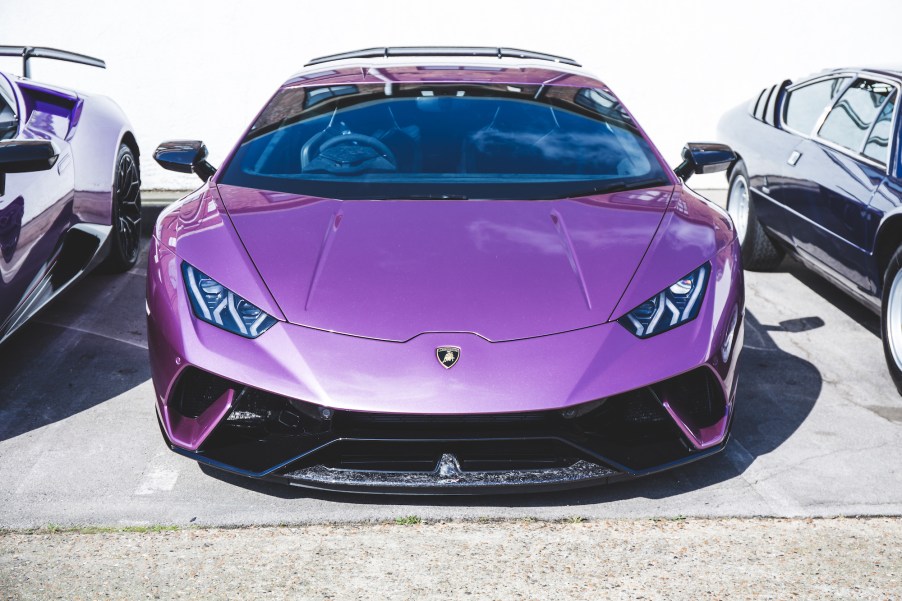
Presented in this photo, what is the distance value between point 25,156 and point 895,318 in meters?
3.60

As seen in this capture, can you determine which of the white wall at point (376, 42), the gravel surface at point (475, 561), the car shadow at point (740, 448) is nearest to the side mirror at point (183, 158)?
the car shadow at point (740, 448)

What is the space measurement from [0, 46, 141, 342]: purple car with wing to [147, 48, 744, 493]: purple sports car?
738 mm

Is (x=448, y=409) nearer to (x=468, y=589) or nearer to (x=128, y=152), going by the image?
(x=468, y=589)

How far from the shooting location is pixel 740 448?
3.71m

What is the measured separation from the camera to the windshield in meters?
3.87

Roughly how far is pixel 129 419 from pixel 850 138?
12.1ft

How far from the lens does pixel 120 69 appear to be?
8.25 metres

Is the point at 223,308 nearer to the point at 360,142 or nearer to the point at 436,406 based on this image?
the point at 436,406

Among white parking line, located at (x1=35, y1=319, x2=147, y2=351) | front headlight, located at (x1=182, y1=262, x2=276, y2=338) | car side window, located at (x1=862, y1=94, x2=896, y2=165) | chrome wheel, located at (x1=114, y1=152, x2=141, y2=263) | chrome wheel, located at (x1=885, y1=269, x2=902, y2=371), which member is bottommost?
white parking line, located at (x1=35, y1=319, x2=147, y2=351)

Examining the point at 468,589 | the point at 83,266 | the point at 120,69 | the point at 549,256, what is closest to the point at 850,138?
the point at 549,256

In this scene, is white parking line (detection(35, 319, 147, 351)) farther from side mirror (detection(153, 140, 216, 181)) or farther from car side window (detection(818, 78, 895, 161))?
car side window (detection(818, 78, 895, 161))

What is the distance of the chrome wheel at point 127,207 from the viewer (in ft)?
18.3

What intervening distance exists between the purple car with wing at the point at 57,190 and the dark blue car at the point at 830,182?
3.52m

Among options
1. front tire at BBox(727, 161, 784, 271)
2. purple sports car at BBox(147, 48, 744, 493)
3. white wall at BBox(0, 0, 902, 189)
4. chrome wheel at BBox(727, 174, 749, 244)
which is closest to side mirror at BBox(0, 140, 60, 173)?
purple sports car at BBox(147, 48, 744, 493)
